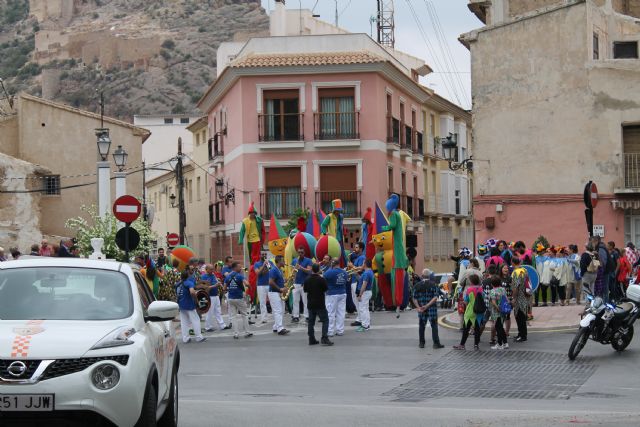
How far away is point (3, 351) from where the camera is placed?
7.72m

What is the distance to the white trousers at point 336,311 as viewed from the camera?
23.0m

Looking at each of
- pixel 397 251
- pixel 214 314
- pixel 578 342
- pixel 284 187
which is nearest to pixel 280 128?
pixel 284 187

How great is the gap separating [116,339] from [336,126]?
3989 centimetres

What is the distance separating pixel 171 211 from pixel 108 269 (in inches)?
2404

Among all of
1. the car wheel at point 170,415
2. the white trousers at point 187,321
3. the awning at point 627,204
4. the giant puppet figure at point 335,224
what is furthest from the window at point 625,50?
the car wheel at point 170,415

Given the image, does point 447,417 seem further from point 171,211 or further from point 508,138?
point 171,211

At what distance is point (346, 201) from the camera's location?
47.2 m

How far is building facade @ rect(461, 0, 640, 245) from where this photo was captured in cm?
3366

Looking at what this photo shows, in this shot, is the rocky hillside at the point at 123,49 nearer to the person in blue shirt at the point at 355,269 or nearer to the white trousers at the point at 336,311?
the person in blue shirt at the point at 355,269

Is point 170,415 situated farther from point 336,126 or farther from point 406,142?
point 406,142

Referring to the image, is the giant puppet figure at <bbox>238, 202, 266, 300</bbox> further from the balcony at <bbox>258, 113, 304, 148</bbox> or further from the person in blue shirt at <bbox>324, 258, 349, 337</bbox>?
the balcony at <bbox>258, 113, 304, 148</bbox>

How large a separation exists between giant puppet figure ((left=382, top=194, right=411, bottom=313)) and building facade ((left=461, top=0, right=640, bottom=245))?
7.57 meters

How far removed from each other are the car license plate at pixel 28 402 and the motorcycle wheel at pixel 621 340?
13.1m

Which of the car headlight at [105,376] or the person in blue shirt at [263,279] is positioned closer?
the car headlight at [105,376]
